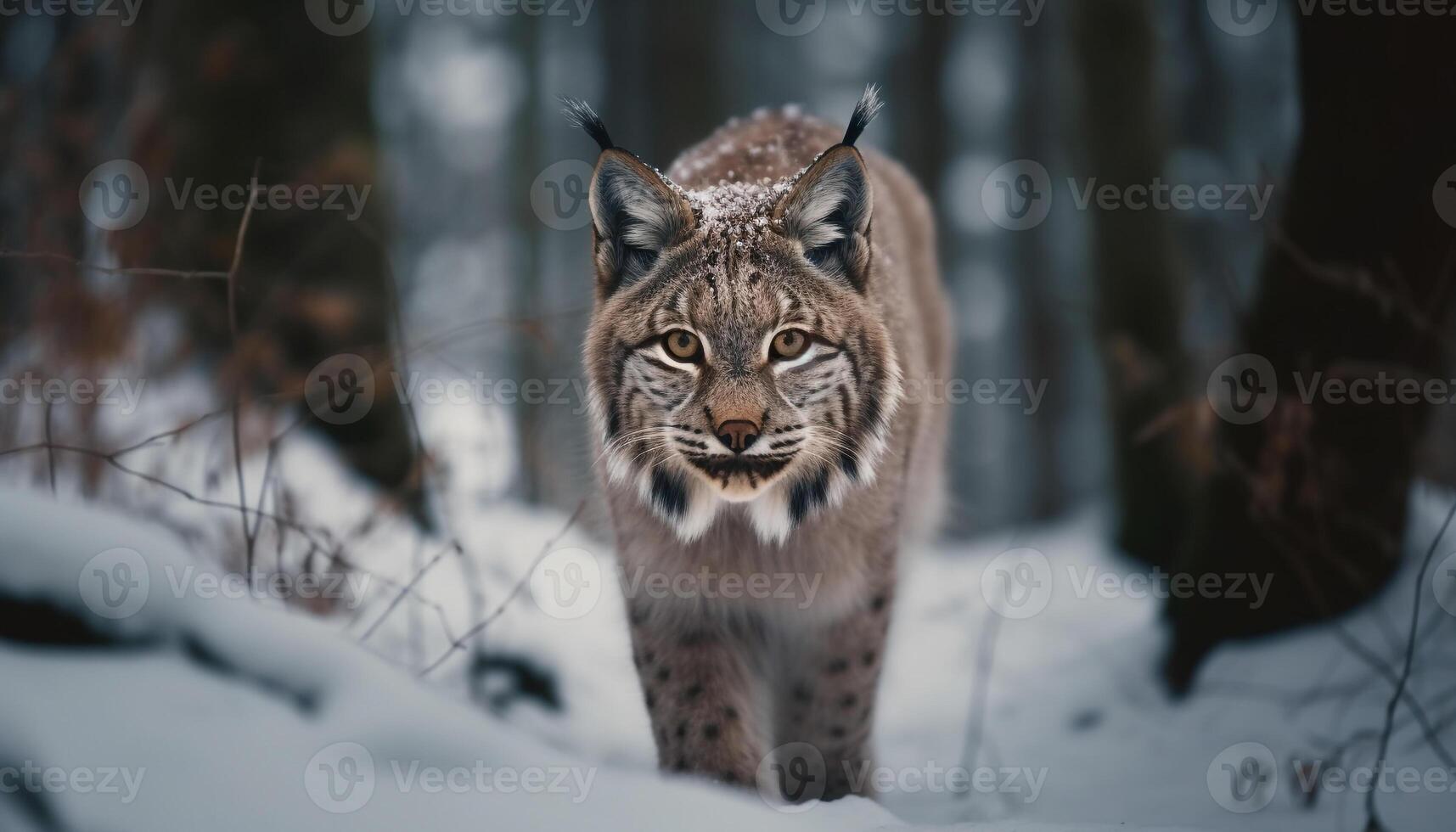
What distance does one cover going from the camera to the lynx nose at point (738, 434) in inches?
109

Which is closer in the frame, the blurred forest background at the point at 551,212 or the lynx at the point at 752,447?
the lynx at the point at 752,447

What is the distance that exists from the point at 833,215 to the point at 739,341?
0.58 meters

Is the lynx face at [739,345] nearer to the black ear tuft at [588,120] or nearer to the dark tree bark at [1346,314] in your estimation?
the black ear tuft at [588,120]

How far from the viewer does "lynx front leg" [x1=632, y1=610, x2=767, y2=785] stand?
3.17 m

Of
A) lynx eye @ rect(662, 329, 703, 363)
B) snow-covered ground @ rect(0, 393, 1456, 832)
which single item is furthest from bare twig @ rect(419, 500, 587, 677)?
lynx eye @ rect(662, 329, 703, 363)

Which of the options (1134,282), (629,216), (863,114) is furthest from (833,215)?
(1134,282)

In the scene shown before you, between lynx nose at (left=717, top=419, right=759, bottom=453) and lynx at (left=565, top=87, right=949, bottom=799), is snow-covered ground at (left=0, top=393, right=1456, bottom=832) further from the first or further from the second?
lynx nose at (left=717, top=419, right=759, bottom=453)

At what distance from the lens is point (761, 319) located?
295 cm

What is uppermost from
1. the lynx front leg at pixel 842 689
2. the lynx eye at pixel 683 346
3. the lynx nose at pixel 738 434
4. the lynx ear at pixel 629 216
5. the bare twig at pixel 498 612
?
the lynx ear at pixel 629 216

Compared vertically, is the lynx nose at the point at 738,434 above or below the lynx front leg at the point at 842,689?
above

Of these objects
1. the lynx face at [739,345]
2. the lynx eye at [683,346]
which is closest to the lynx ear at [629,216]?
the lynx face at [739,345]

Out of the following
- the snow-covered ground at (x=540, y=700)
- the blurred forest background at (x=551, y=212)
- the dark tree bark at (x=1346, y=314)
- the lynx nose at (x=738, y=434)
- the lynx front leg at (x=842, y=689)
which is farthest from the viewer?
the blurred forest background at (x=551, y=212)

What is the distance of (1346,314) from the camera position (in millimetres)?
3834

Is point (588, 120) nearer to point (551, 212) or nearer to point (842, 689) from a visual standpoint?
point (842, 689)
